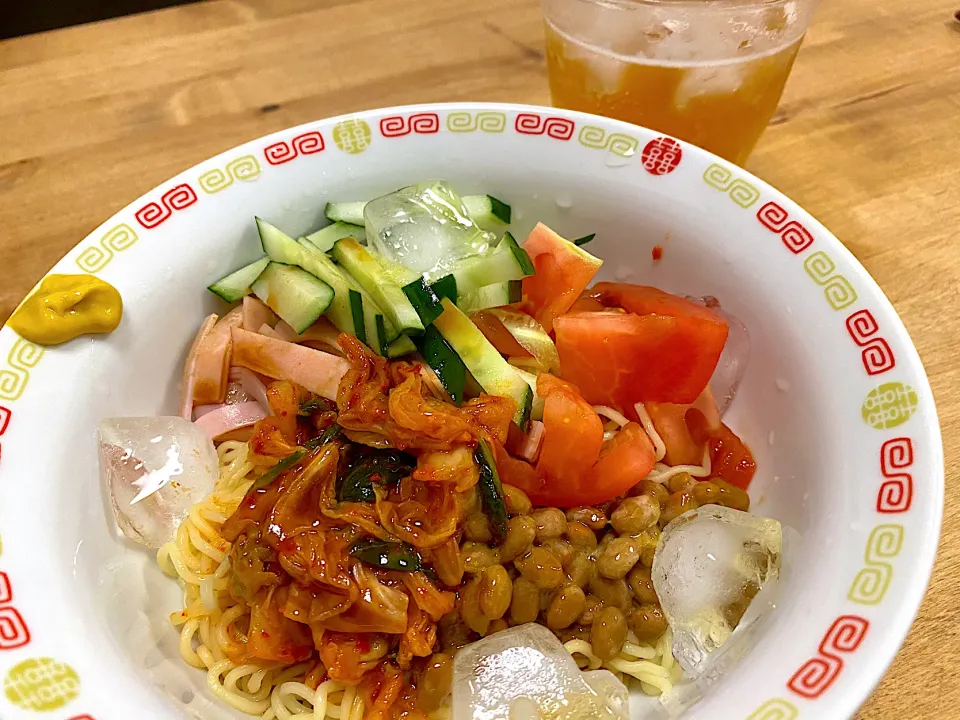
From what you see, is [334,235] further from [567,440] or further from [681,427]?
[681,427]

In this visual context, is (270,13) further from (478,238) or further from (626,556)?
(626,556)

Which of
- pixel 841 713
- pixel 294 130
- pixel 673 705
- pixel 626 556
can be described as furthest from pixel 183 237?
pixel 841 713

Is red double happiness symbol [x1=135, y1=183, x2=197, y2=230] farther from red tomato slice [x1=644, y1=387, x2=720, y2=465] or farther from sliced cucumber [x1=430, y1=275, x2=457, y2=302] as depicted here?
red tomato slice [x1=644, y1=387, x2=720, y2=465]

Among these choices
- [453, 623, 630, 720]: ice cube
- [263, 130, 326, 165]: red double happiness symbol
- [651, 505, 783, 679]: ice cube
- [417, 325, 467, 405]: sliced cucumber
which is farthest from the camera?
[263, 130, 326, 165]: red double happiness symbol

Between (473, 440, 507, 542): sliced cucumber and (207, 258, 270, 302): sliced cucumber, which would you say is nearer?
(473, 440, 507, 542): sliced cucumber

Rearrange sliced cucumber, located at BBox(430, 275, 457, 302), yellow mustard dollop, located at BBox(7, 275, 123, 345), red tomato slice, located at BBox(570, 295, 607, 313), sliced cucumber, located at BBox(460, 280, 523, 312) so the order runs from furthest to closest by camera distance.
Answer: red tomato slice, located at BBox(570, 295, 607, 313) < sliced cucumber, located at BBox(460, 280, 523, 312) < sliced cucumber, located at BBox(430, 275, 457, 302) < yellow mustard dollop, located at BBox(7, 275, 123, 345)

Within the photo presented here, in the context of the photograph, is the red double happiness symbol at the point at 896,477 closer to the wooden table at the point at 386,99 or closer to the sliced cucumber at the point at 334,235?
the wooden table at the point at 386,99

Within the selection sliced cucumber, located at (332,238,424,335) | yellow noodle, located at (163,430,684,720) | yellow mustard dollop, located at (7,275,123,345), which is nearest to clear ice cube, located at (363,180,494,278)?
sliced cucumber, located at (332,238,424,335)

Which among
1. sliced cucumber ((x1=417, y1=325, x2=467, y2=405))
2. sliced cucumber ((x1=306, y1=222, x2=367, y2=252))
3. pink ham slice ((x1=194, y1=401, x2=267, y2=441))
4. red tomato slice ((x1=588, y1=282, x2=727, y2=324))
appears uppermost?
sliced cucumber ((x1=306, y1=222, x2=367, y2=252))

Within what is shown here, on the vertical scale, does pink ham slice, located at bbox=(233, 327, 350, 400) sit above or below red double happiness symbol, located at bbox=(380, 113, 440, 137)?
below
